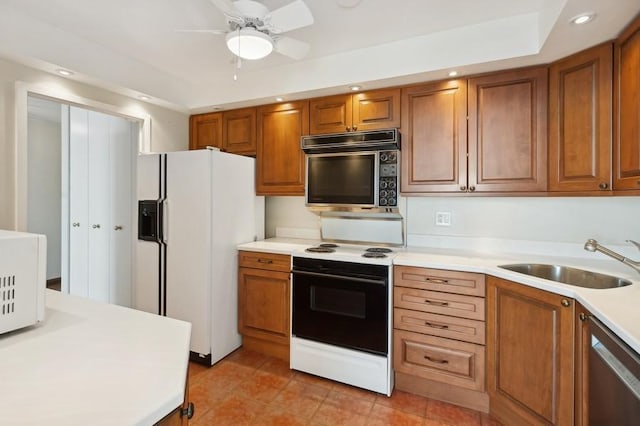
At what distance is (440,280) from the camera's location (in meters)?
2.02

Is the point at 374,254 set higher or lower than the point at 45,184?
lower

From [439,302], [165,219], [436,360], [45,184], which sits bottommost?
[436,360]

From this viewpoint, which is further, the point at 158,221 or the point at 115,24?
the point at 158,221

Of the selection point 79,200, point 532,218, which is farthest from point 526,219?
point 79,200

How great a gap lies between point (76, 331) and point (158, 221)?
5.88 ft

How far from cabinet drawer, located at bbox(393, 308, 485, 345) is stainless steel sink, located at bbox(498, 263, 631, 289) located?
42 cm

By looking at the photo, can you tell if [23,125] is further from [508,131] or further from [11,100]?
[508,131]

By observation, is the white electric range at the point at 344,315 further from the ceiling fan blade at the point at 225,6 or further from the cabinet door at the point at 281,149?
the ceiling fan blade at the point at 225,6

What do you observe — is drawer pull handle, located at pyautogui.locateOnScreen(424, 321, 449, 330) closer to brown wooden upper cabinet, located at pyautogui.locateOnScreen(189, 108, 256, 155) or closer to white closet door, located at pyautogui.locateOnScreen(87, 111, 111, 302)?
brown wooden upper cabinet, located at pyautogui.locateOnScreen(189, 108, 256, 155)

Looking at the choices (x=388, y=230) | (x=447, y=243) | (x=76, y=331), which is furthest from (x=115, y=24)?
(x=447, y=243)

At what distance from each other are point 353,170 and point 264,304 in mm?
1328

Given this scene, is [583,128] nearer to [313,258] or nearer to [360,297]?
[360,297]

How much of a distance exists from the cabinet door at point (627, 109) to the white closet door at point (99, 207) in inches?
170

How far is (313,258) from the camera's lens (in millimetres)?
2348
